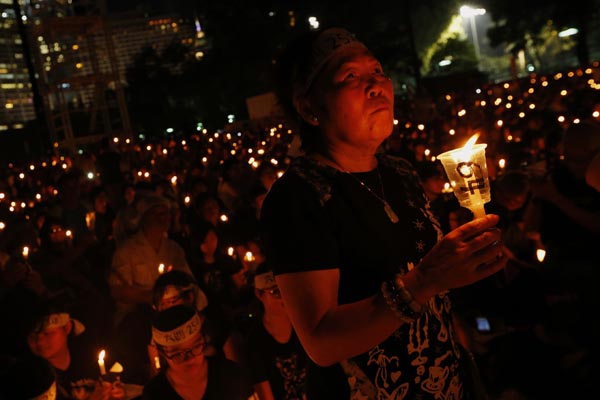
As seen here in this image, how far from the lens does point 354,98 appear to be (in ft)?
6.10

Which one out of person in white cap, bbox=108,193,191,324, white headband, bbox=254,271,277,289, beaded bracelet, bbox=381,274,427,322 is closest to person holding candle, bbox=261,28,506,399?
beaded bracelet, bbox=381,274,427,322

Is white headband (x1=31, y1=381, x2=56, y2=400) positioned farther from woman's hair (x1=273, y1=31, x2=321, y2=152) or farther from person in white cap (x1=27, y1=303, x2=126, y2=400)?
woman's hair (x1=273, y1=31, x2=321, y2=152)

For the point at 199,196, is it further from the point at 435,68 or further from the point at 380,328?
the point at 435,68

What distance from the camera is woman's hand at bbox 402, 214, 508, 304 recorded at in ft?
4.97

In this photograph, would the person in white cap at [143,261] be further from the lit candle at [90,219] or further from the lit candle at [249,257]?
the lit candle at [90,219]

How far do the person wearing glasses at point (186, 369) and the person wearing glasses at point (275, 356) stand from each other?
0.27m

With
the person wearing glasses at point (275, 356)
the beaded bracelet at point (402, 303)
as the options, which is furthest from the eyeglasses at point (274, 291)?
the beaded bracelet at point (402, 303)

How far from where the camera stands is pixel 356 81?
6.15 feet

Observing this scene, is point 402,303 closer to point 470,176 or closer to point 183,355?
point 470,176

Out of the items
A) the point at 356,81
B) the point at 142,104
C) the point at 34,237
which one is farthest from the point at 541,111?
the point at 142,104

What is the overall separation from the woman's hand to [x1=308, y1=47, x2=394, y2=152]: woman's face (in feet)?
1.60

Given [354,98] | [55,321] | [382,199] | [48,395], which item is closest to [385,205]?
[382,199]

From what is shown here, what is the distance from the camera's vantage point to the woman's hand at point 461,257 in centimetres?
152

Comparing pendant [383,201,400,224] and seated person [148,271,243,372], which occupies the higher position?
pendant [383,201,400,224]
